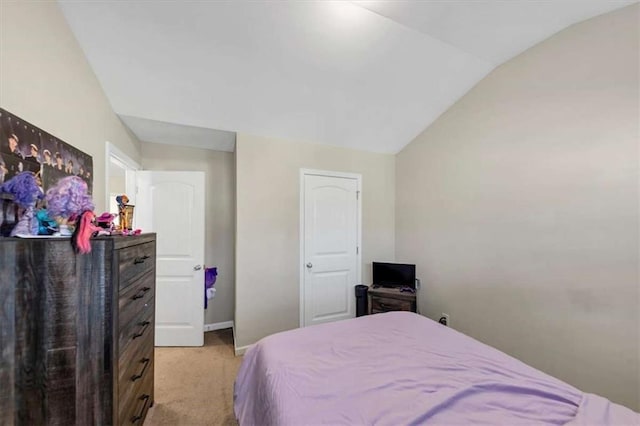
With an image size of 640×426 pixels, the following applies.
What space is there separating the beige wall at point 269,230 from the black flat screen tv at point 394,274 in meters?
1.03

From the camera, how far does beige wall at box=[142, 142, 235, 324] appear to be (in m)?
3.32

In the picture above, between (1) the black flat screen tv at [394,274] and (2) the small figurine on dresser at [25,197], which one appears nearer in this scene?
(2) the small figurine on dresser at [25,197]

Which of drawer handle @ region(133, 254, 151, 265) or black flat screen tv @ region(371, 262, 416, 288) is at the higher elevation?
drawer handle @ region(133, 254, 151, 265)

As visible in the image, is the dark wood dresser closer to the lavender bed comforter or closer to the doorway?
the lavender bed comforter

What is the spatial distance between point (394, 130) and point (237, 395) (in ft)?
9.87

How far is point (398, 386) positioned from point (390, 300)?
1.94 m

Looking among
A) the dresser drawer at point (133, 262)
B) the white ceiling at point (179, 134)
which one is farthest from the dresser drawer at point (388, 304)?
the white ceiling at point (179, 134)

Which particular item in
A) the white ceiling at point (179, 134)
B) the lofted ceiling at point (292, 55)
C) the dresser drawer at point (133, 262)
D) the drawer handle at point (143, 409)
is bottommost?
the drawer handle at point (143, 409)

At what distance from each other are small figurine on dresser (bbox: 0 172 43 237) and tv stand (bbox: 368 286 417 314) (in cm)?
283

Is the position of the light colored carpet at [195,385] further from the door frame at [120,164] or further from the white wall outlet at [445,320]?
the white wall outlet at [445,320]

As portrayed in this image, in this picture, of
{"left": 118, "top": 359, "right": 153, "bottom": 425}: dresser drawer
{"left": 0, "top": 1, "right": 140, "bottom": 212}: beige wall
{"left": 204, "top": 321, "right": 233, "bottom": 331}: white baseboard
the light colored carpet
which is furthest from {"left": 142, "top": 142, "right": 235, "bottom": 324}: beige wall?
{"left": 118, "top": 359, "right": 153, "bottom": 425}: dresser drawer

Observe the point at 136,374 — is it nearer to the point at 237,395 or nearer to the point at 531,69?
the point at 237,395

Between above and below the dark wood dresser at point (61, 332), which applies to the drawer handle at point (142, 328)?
below

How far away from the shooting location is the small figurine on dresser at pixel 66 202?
1.00 meters
